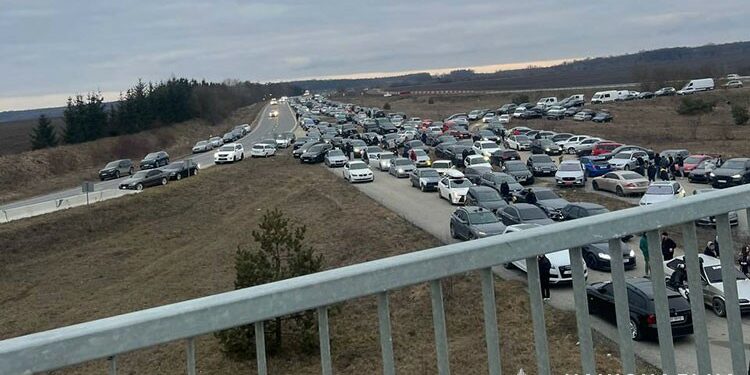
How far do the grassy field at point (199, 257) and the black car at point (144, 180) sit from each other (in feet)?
4.59

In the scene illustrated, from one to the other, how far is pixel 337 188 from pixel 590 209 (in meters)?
21.7

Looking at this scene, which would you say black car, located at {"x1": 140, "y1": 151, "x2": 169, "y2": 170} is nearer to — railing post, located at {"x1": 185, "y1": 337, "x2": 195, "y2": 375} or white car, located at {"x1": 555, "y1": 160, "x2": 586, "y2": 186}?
white car, located at {"x1": 555, "y1": 160, "x2": 586, "y2": 186}

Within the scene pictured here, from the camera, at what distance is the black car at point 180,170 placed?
150 feet

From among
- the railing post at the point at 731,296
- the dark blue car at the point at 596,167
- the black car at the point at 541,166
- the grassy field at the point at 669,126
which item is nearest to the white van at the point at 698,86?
the grassy field at the point at 669,126

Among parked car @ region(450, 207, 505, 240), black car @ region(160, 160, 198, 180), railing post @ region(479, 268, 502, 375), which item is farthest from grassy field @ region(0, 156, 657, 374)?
railing post @ region(479, 268, 502, 375)

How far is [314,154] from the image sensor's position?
181 ft

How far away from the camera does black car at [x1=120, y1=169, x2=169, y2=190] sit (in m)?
42.2

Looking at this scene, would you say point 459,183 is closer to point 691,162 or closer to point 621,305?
point 691,162

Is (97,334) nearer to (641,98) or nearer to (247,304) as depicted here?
(247,304)

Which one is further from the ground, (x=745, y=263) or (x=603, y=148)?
(x=745, y=263)

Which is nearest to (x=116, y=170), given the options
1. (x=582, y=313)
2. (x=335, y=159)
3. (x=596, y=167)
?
(x=335, y=159)

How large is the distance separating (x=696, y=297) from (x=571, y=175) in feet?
115

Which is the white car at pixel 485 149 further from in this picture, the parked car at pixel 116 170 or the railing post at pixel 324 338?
the railing post at pixel 324 338

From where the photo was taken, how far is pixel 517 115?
84312 mm
